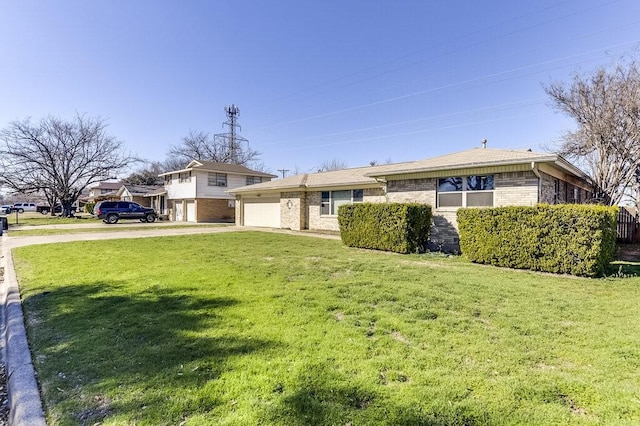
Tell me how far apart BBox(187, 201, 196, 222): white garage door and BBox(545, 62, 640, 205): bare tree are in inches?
1133

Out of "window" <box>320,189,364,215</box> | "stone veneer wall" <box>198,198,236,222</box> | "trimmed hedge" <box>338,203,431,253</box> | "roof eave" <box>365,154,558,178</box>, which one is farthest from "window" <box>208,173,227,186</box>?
"trimmed hedge" <box>338,203,431,253</box>

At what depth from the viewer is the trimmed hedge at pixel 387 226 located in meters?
10.9

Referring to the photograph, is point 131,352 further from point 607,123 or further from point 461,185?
point 607,123

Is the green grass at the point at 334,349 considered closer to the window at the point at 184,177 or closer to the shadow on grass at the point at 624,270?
the shadow on grass at the point at 624,270

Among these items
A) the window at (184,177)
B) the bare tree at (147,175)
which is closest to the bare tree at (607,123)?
the window at (184,177)

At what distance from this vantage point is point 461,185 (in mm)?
11969

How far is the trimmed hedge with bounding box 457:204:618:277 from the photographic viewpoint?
23.7 ft

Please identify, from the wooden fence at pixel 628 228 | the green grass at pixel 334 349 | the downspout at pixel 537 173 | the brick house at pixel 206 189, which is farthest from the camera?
the brick house at pixel 206 189

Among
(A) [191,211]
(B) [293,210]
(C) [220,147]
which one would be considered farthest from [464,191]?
(C) [220,147]

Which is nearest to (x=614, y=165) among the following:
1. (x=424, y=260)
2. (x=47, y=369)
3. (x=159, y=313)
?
(x=424, y=260)

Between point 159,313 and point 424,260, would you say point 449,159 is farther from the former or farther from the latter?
point 159,313

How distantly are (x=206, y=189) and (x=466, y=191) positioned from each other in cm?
2512

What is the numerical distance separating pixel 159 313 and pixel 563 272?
8.51 meters

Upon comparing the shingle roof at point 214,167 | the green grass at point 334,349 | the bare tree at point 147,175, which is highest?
the bare tree at point 147,175
